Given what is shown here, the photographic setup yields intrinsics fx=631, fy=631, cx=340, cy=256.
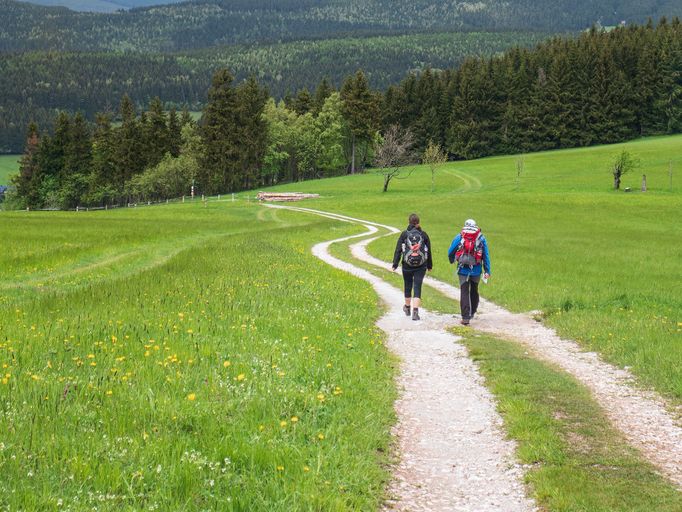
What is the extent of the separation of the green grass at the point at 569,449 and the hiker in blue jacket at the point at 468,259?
15.9 feet

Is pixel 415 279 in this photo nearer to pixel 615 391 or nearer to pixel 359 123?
pixel 615 391

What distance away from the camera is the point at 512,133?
418 ft

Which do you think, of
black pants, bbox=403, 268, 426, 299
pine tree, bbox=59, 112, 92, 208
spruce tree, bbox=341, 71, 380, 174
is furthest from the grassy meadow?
pine tree, bbox=59, 112, 92, 208

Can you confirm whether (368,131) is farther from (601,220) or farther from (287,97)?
(601,220)

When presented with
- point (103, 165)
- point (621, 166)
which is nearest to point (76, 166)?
point (103, 165)

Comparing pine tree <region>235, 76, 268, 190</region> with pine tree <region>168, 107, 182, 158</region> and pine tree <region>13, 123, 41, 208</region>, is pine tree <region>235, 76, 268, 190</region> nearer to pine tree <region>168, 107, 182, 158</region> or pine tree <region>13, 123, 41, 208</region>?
pine tree <region>168, 107, 182, 158</region>

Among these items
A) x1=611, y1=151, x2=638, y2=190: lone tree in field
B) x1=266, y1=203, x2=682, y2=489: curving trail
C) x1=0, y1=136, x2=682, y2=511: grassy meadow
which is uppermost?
x1=611, y1=151, x2=638, y2=190: lone tree in field

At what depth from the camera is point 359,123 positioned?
112375mm

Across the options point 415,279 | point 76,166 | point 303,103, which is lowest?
point 415,279

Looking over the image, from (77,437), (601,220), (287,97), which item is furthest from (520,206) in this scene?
(287,97)

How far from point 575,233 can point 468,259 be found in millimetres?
36261

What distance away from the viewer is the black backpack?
1647 centimetres

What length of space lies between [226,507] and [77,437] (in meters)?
1.86

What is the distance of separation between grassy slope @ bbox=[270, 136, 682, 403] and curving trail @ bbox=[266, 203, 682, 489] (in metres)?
0.45
